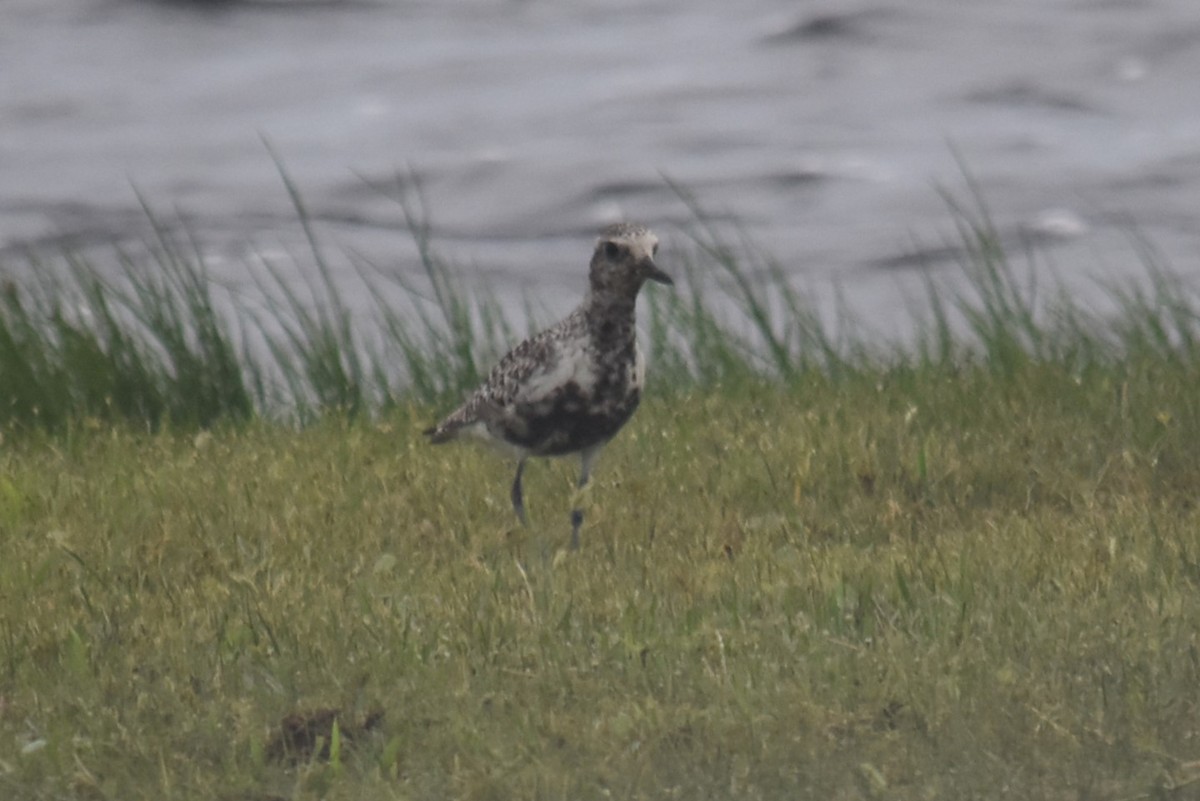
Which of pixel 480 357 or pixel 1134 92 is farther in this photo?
pixel 1134 92

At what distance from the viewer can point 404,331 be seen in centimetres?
1167

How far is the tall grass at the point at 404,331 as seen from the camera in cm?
1142

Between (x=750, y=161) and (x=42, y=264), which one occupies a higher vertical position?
(x=42, y=264)

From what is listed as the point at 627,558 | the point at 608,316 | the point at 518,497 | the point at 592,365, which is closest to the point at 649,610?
the point at 627,558

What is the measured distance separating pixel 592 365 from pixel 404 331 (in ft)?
13.4

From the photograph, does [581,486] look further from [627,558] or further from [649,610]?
[649,610]

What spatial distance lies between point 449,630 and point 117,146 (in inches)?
662

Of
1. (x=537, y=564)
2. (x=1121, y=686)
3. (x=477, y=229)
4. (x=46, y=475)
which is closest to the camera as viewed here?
(x=1121, y=686)

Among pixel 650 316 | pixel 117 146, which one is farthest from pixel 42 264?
pixel 117 146

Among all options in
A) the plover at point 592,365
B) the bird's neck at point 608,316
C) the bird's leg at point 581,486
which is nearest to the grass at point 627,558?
the bird's leg at point 581,486

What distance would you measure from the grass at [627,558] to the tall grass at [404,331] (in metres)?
0.02

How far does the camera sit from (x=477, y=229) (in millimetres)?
20047

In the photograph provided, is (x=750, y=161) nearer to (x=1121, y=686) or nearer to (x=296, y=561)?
(x=296, y=561)

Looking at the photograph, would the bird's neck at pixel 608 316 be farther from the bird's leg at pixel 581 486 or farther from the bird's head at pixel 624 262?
the bird's leg at pixel 581 486
